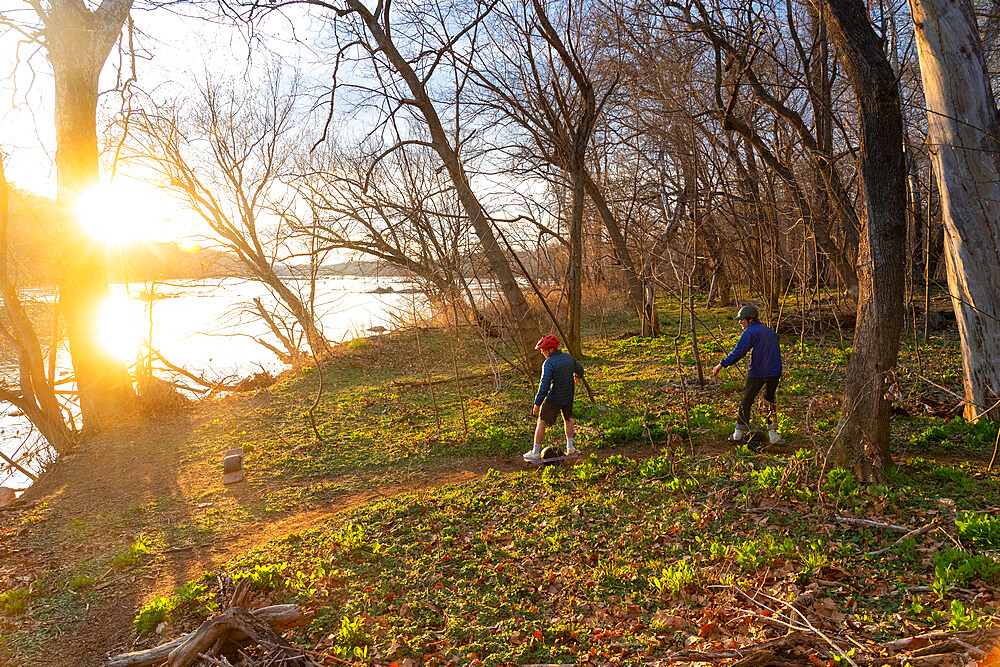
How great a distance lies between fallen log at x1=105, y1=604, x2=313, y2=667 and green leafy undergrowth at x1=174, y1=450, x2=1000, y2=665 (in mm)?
163

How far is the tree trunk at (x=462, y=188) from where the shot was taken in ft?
43.6

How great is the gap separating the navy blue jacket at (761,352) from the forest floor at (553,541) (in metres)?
0.74

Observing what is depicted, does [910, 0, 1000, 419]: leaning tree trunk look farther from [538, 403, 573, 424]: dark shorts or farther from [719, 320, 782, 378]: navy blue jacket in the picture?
[538, 403, 573, 424]: dark shorts

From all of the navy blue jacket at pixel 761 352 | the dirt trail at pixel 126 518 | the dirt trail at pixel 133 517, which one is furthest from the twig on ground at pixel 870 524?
the dirt trail at pixel 126 518

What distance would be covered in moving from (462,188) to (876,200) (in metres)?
9.33

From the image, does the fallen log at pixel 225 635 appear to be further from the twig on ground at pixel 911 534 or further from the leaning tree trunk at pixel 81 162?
the leaning tree trunk at pixel 81 162

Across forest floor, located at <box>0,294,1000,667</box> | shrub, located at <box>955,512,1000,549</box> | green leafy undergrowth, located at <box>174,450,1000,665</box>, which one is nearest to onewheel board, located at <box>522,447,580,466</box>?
forest floor, located at <box>0,294,1000,667</box>

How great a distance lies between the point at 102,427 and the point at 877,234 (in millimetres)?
14970

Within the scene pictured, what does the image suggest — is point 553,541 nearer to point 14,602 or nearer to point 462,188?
point 14,602

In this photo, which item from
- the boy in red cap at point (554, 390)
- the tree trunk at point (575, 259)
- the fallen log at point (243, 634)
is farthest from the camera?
the tree trunk at point (575, 259)

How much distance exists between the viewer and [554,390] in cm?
813

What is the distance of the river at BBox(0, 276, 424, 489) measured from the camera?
13.4m

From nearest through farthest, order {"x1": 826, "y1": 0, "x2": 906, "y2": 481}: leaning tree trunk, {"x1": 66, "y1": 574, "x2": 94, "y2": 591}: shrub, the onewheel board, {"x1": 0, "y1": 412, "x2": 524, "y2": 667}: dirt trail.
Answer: {"x1": 826, "y1": 0, "x2": 906, "y2": 481}: leaning tree trunk → {"x1": 0, "y1": 412, "x2": 524, "y2": 667}: dirt trail → {"x1": 66, "y1": 574, "x2": 94, "y2": 591}: shrub → the onewheel board

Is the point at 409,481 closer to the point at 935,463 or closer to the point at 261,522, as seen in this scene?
the point at 261,522
